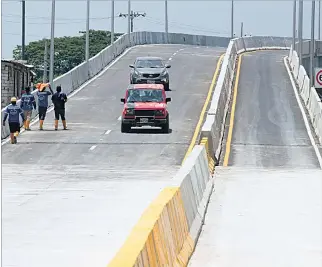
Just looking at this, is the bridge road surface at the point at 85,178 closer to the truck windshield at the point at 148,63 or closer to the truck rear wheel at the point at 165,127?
the truck rear wheel at the point at 165,127

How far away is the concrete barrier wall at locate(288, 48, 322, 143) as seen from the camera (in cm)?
3681

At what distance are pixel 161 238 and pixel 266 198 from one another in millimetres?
10841

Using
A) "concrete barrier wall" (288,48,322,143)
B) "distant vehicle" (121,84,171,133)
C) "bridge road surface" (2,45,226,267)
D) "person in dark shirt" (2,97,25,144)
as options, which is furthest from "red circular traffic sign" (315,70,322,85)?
"person in dark shirt" (2,97,25,144)

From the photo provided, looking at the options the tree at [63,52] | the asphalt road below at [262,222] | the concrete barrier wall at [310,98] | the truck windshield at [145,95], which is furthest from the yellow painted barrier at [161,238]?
the tree at [63,52]

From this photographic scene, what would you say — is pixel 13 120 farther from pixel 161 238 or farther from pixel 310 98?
pixel 161 238

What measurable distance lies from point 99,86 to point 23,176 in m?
30.0

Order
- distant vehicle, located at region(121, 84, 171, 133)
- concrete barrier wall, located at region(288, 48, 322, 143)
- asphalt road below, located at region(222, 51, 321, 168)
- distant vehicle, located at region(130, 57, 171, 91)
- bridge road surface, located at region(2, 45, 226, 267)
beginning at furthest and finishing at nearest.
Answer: distant vehicle, located at region(130, 57, 171, 91), concrete barrier wall, located at region(288, 48, 322, 143), distant vehicle, located at region(121, 84, 171, 133), asphalt road below, located at region(222, 51, 321, 168), bridge road surface, located at region(2, 45, 226, 267)

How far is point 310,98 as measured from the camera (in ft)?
141

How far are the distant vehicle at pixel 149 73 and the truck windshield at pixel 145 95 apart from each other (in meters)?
12.0

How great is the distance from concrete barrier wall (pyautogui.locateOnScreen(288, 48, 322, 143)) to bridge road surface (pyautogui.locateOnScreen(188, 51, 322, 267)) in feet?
1.95

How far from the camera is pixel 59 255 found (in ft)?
37.7

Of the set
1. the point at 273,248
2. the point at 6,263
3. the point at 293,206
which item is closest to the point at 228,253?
the point at 273,248

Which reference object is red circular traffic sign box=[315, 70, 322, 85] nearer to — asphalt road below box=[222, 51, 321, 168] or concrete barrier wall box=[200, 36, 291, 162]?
asphalt road below box=[222, 51, 321, 168]

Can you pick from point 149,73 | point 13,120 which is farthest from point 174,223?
point 149,73
